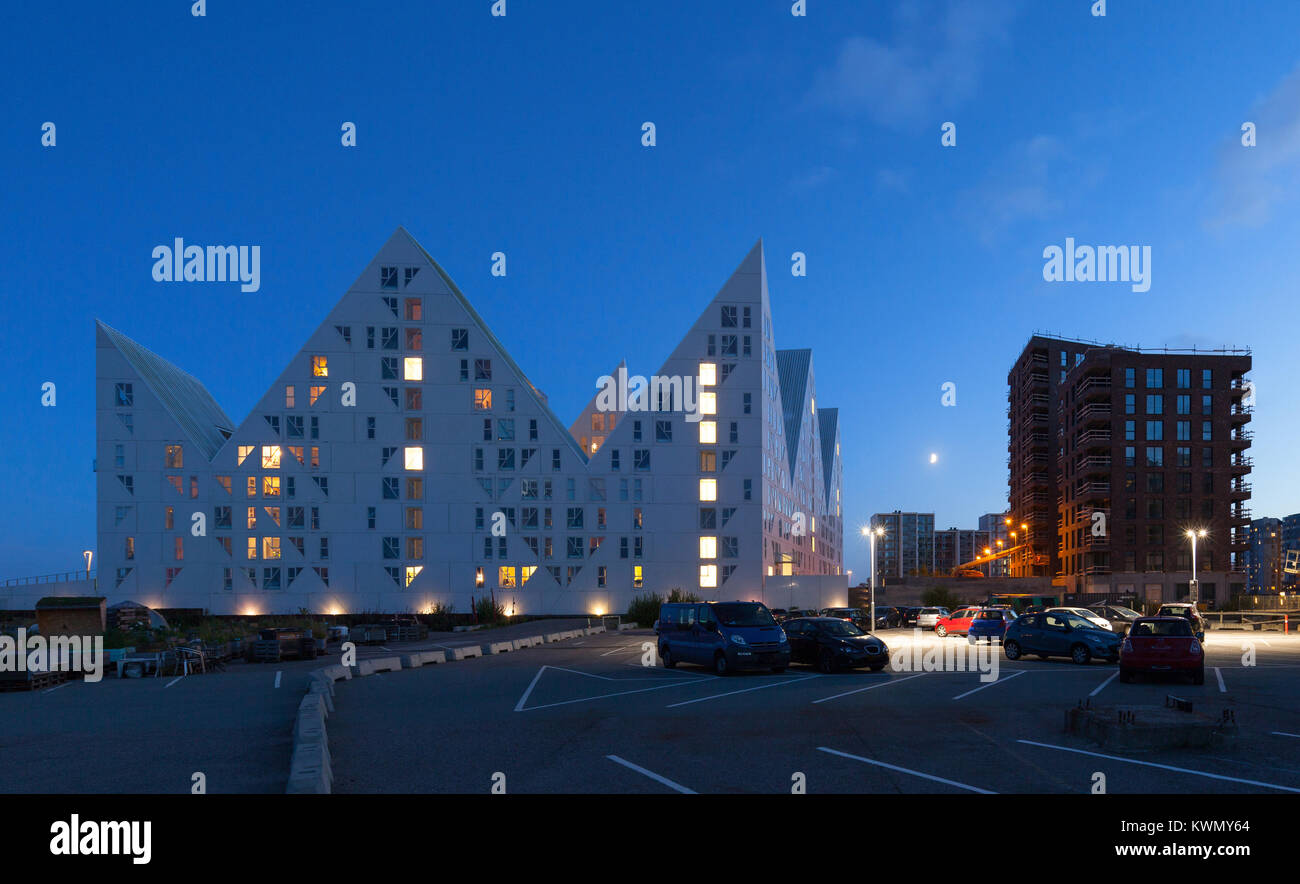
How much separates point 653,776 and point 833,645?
1450 cm

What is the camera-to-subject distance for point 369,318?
6981cm

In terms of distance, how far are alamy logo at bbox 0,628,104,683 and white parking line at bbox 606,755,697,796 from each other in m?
18.2

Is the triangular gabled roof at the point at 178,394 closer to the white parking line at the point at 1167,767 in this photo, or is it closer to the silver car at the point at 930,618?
the silver car at the point at 930,618

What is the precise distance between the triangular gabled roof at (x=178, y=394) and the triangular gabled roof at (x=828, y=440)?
266 feet

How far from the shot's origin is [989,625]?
3875 centimetres

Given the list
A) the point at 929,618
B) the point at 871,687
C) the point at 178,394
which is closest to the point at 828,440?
the point at 929,618

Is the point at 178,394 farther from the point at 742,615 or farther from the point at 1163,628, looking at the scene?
the point at 1163,628

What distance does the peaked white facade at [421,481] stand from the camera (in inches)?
2707

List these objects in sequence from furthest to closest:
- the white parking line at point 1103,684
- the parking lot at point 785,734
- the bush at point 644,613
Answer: the bush at point 644,613 < the white parking line at point 1103,684 < the parking lot at point 785,734

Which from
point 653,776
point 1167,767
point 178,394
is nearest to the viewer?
point 653,776

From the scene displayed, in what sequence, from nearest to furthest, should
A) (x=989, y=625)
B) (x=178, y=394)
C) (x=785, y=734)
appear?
(x=785, y=734), (x=989, y=625), (x=178, y=394)
